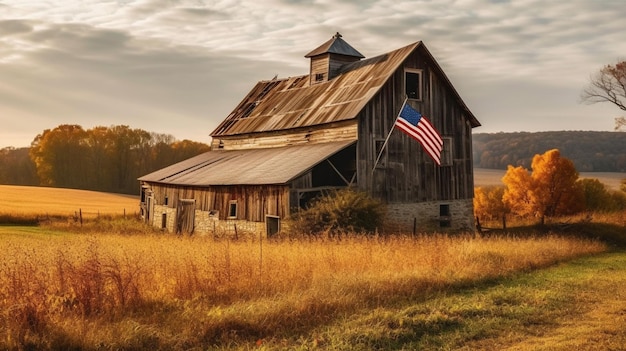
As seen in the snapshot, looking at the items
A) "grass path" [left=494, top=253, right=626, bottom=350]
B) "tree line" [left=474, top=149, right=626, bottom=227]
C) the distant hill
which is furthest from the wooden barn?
the distant hill

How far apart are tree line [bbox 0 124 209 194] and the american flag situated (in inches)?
2712

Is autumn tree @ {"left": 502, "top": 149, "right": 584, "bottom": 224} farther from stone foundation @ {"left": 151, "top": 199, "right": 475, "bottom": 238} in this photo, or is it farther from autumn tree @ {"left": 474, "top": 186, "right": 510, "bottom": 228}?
stone foundation @ {"left": 151, "top": 199, "right": 475, "bottom": 238}

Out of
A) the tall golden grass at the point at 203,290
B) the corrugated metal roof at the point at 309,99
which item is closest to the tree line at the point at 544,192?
the corrugated metal roof at the point at 309,99

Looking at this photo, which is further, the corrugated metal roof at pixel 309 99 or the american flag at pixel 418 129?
the corrugated metal roof at pixel 309 99

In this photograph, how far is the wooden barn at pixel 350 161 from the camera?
23953 mm

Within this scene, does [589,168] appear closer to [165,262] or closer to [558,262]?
[558,262]

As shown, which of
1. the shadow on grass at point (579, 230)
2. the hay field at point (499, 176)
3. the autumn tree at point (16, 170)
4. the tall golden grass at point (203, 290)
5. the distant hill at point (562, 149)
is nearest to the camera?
the tall golden grass at point (203, 290)

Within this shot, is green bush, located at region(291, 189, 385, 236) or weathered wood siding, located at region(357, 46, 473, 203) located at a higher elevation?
weathered wood siding, located at region(357, 46, 473, 203)

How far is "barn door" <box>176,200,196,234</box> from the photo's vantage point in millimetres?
28125

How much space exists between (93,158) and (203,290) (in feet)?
266

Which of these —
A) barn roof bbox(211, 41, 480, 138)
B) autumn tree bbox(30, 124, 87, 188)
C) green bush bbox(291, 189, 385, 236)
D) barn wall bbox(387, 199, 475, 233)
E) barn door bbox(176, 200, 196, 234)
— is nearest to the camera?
green bush bbox(291, 189, 385, 236)

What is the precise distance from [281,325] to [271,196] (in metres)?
14.4

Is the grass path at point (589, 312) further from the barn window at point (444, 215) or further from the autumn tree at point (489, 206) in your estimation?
the autumn tree at point (489, 206)

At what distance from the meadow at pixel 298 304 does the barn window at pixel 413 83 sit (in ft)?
48.7
